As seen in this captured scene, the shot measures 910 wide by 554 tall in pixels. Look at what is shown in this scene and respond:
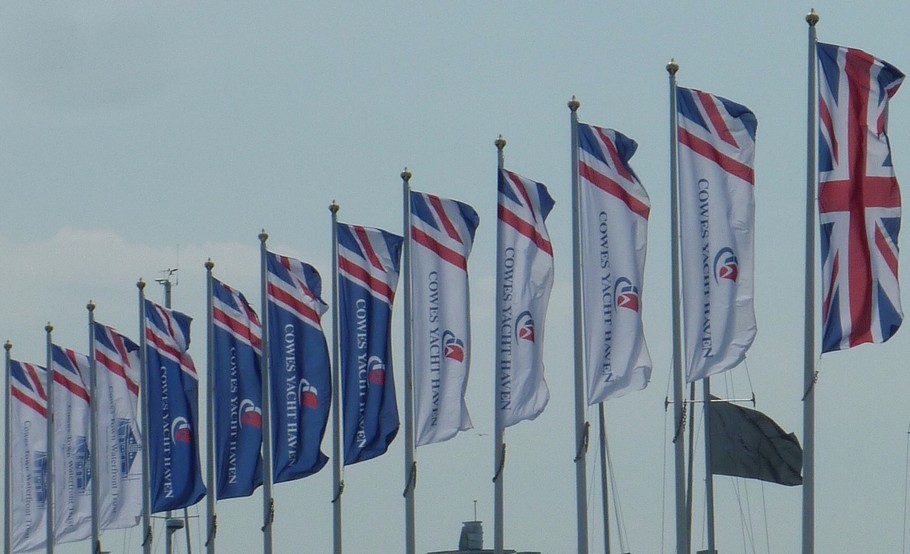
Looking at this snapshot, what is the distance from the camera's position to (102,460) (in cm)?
4384

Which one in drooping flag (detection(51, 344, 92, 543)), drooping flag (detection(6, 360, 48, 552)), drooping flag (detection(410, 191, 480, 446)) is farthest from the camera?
drooping flag (detection(6, 360, 48, 552))

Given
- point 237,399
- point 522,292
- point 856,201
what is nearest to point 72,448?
point 237,399

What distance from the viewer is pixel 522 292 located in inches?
1275

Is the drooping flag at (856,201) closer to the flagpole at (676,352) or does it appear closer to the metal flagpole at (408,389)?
the flagpole at (676,352)

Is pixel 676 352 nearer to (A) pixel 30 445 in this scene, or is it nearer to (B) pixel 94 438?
(B) pixel 94 438

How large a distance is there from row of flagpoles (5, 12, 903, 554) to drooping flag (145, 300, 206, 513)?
4 cm

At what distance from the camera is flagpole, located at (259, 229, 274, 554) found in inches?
1475

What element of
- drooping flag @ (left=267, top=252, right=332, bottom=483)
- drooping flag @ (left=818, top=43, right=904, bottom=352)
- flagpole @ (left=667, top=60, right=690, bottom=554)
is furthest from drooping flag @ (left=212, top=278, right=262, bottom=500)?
drooping flag @ (left=818, top=43, right=904, bottom=352)

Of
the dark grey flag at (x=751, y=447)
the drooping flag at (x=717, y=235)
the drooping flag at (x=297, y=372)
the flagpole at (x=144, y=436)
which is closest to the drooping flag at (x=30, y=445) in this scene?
the flagpole at (x=144, y=436)

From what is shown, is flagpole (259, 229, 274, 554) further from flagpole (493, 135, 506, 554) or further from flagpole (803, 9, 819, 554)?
flagpole (803, 9, 819, 554)

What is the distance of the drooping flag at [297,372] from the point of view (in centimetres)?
3659

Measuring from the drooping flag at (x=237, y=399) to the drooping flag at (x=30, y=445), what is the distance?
966 centimetres

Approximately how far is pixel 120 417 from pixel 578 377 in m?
14.5

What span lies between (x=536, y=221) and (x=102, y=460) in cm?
1544
